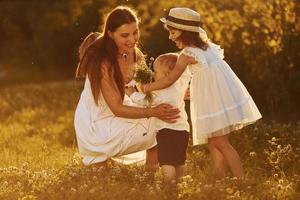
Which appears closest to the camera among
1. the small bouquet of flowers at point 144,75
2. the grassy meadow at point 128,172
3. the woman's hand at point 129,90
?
the grassy meadow at point 128,172

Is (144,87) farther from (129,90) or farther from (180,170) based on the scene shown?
(180,170)

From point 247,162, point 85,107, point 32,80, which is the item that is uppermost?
point 85,107

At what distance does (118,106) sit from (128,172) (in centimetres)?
63

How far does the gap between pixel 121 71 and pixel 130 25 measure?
462 millimetres

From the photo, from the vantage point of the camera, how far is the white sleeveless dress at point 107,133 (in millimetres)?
7719

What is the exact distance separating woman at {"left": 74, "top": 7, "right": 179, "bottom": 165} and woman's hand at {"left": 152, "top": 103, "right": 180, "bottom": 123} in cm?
23

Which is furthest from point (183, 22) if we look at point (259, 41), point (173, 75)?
point (259, 41)

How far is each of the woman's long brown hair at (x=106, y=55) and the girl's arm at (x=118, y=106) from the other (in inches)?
1.9

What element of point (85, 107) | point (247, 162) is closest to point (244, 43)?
point (247, 162)

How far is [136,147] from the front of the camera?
777 cm

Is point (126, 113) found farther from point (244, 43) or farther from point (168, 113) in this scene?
point (244, 43)

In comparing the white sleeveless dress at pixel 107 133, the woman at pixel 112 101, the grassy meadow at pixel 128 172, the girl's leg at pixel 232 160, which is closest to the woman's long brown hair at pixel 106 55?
the woman at pixel 112 101

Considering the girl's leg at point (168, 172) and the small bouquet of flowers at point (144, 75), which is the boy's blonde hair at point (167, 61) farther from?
the girl's leg at point (168, 172)

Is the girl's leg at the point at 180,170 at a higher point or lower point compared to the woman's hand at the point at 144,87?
lower
